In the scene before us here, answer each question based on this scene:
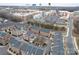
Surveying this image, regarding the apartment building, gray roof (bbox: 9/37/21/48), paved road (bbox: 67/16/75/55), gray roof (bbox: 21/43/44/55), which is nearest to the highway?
paved road (bbox: 67/16/75/55)

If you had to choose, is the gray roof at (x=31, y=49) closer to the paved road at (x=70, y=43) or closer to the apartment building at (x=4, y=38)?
the apartment building at (x=4, y=38)

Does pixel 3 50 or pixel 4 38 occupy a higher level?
pixel 4 38

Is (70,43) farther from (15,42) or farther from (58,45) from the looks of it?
(15,42)

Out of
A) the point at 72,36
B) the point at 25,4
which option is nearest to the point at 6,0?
the point at 25,4

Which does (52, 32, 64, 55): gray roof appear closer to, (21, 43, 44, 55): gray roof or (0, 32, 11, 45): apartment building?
(21, 43, 44, 55): gray roof

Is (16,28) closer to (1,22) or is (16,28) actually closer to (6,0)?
(1,22)

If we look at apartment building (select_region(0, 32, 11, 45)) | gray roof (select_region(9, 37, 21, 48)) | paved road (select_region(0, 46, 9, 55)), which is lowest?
paved road (select_region(0, 46, 9, 55))

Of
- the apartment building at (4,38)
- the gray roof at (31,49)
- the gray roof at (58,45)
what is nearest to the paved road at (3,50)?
the apartment building at (4,38)

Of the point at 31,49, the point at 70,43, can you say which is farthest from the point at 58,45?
the point at 31,49

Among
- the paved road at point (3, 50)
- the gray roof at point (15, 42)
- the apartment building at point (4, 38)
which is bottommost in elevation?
the paved road at point (3, 50)

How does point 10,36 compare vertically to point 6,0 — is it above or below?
below

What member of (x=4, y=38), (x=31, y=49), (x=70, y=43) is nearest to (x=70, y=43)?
(x=70, y=43)
